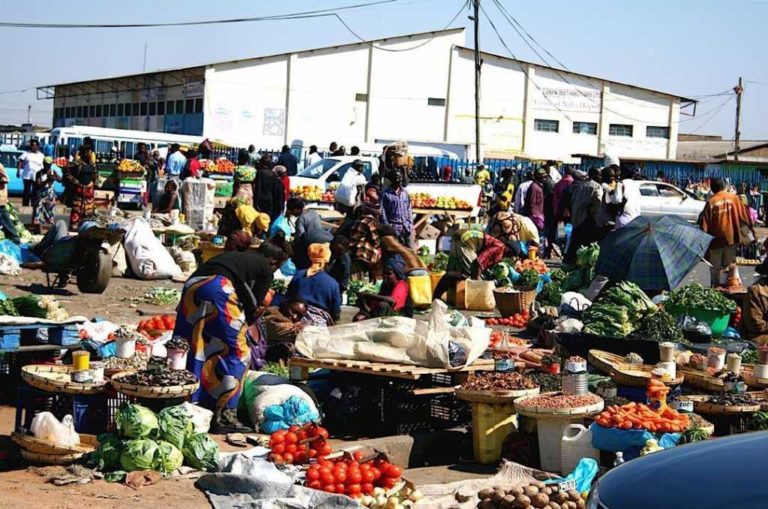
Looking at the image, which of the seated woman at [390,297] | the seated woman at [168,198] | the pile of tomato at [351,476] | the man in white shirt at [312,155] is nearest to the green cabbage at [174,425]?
the pile of tomato at [351,476]

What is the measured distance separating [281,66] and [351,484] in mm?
43659

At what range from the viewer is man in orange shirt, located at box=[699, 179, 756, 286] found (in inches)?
601

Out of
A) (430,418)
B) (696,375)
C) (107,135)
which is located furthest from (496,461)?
(107,135)

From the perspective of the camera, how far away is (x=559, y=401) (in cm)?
830

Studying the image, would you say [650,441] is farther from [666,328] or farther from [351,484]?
[666,328]

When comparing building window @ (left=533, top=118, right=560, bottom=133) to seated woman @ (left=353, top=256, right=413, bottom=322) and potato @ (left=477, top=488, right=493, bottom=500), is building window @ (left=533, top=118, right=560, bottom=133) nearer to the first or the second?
seated woman @ (left=353, top=256, right=413, bottom=322)

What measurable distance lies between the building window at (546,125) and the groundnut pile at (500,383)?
4590 cm

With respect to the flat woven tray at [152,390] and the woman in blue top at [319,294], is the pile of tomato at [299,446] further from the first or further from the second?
the woman in blue top at [319,294]

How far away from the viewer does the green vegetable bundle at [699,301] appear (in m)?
12.8

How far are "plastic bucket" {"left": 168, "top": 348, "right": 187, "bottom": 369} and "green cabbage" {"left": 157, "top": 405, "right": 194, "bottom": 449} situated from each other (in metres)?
0.39

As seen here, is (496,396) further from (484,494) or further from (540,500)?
(540,500)

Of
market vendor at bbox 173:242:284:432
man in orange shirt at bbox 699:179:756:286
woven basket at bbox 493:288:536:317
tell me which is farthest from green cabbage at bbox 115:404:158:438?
man in orange shirt at bbox 699:179:756:286

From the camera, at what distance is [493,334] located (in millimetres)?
11734

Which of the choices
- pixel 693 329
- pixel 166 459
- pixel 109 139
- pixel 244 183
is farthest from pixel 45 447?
pixel 109 139
